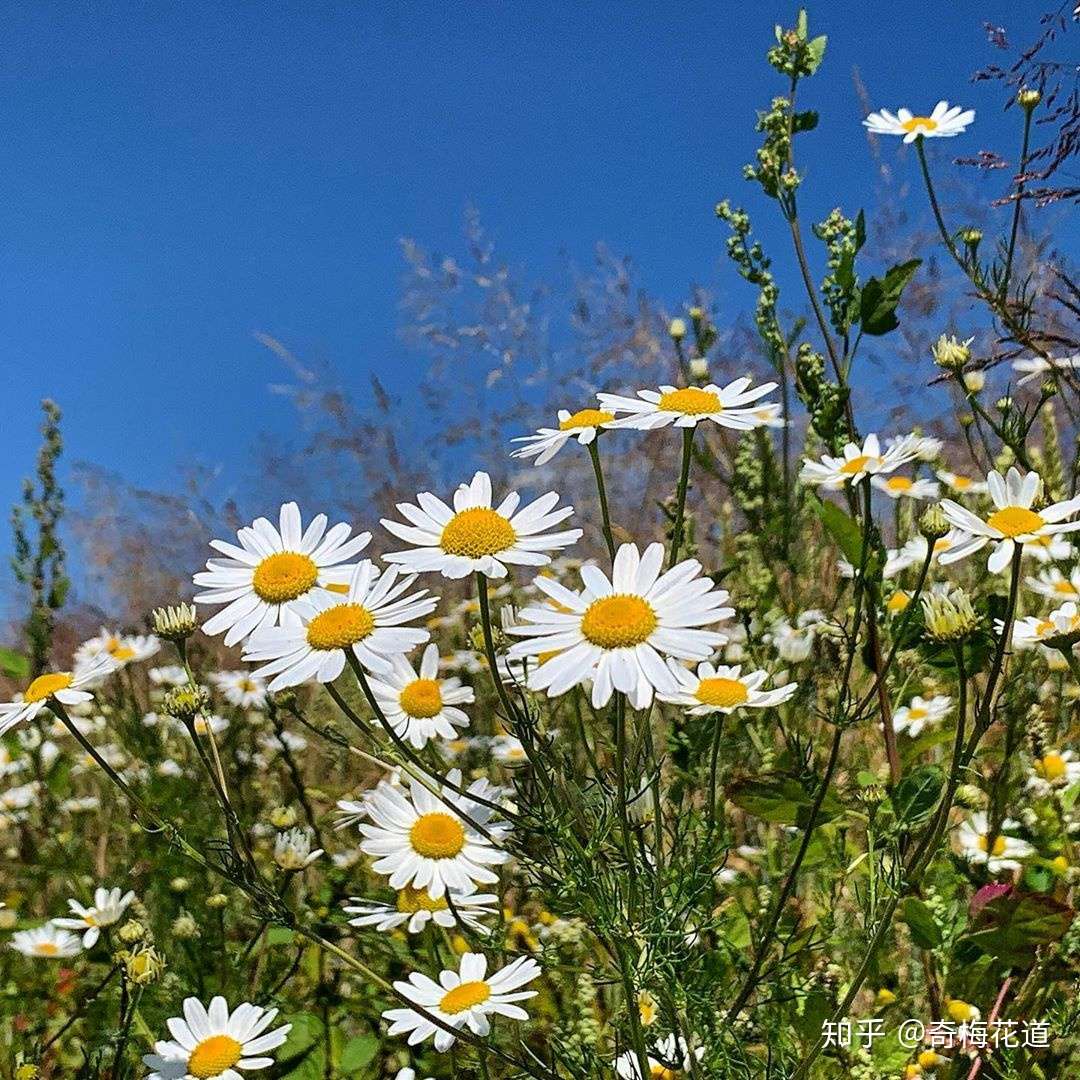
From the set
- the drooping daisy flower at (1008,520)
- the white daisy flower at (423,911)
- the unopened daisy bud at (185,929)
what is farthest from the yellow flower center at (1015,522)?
the unopened daisy bud at (185,929)

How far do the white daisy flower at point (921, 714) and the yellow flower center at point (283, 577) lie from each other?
3.47 ft

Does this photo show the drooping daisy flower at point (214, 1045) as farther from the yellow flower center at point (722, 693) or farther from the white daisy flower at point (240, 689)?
the white daisy flower at point (240, 689)

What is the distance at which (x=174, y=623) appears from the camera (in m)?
0.98

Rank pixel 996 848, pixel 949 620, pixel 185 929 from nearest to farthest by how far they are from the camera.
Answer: pixel 949 620 → pixel 996 848 → pixel 185 929

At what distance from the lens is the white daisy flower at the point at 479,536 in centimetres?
81

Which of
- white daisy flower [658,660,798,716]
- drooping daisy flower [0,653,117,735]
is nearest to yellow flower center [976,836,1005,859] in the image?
white daisy flower [658,660,798,716]

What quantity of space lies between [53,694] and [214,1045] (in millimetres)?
368

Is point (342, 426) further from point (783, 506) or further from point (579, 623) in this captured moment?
point (579, 623)

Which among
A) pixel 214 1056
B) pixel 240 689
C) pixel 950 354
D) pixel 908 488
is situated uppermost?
pixel 240 689

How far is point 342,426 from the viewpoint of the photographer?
4492mm

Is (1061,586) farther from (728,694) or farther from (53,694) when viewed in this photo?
(53,694)

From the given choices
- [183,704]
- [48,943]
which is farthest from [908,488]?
[48,943]

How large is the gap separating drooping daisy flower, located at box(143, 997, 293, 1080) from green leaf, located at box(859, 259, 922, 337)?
33.8 inches

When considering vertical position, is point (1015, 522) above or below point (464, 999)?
above
